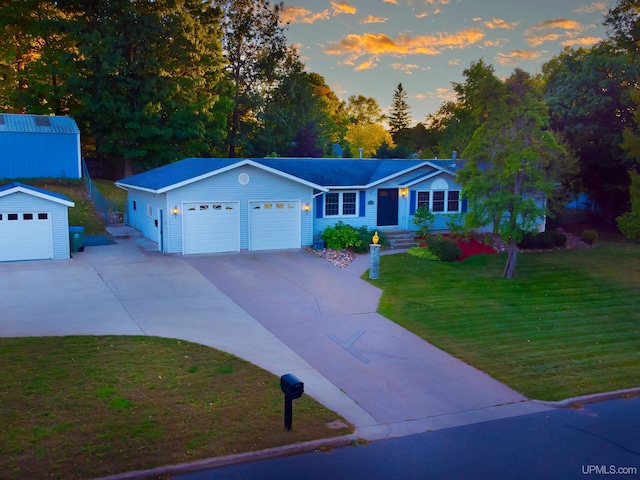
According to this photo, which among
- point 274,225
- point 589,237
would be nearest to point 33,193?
point 274,225

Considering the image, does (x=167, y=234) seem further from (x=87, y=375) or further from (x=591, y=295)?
(x=591, y=295)

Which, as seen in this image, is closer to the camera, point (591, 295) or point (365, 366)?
point (365, 366)

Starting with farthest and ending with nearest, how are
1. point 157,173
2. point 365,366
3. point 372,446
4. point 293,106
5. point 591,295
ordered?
point 293,106
point 157,173
point 591,295
point 365,366
point 372,446

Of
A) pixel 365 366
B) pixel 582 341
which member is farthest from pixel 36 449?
pixel 582 341

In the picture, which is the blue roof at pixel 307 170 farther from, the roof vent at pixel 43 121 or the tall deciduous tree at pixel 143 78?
the tall deciduous tree at pixel 143 78

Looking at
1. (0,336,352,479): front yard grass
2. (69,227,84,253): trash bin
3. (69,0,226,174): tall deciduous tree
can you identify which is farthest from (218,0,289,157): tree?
(0,336,352,479): front yard grass

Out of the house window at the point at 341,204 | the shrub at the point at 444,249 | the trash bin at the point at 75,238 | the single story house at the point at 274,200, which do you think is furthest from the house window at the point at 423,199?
the trash bin at the point at 75,238

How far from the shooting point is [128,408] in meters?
8.45

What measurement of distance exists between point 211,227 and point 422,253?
8.26 m

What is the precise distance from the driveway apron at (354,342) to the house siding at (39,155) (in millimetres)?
14979

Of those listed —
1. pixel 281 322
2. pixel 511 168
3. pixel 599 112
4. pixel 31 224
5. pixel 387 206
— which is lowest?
pixel 281 322

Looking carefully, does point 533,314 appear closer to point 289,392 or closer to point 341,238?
point 341,238

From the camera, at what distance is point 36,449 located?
7145 millimetres

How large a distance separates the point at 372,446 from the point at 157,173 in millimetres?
19871
